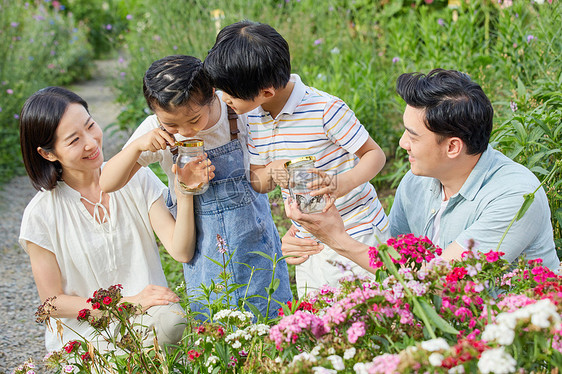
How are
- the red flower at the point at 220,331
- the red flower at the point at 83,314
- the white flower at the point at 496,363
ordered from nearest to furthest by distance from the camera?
the white flower at the point at 496,363
the red flower at the point at 220,331
the red flower at the point at 83,314

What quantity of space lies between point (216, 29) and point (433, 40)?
255 cm

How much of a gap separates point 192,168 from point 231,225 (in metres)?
0.35

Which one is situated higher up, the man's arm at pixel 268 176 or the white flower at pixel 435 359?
the white flower at pixel 435 359

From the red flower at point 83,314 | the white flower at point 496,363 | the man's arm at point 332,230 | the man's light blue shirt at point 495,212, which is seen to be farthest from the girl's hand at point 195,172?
the white flower at point 496,363

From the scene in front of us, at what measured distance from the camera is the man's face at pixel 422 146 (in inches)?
78.9

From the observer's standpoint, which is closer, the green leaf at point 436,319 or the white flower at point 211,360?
the green leaf at point 436,319

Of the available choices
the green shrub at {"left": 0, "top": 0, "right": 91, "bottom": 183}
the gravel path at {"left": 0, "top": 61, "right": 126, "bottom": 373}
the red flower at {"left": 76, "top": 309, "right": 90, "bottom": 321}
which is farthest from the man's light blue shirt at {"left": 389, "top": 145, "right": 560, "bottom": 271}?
the green shrub at {"left": 0, "top": 0, "right": 91, "bottom": 183}

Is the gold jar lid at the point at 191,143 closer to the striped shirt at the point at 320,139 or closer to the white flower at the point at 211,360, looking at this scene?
the striped shirt at the point at 320,139

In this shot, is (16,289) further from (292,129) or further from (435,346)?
(435,346)

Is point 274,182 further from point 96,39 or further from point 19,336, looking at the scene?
point 96,39

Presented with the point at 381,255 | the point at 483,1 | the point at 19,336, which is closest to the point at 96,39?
the point at 483,1

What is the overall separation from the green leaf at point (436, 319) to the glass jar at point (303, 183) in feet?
2.29

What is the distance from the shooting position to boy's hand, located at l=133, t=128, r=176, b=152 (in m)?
2.02

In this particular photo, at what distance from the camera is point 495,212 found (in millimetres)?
1922
